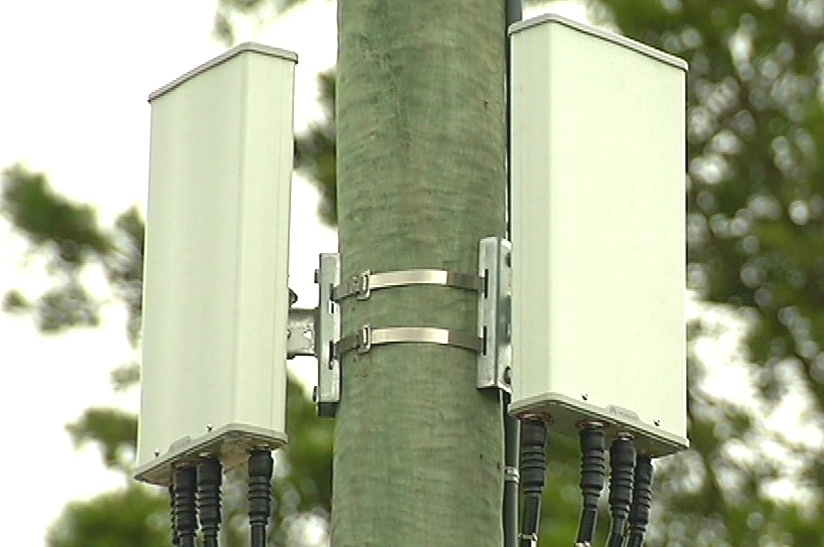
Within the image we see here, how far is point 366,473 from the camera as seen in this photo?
15.2ft

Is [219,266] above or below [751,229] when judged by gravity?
below

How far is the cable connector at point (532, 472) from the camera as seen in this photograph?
4.67 metres

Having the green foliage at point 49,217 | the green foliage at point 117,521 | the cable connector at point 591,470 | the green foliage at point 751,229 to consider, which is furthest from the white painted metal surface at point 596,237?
the green foliage at point 49,217

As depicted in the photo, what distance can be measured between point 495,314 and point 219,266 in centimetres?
53

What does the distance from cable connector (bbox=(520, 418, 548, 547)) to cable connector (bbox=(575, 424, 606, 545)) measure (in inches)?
2.9

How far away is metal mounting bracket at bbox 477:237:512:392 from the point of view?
15.4ft

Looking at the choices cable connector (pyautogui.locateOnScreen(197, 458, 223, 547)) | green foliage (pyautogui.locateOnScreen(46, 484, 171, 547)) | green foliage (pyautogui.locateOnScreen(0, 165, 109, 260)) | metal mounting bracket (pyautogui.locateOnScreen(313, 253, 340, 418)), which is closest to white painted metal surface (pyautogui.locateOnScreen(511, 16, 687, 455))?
metal mounting bracket (pyautogui.locateOnScreen(313, 253, 340, 418))

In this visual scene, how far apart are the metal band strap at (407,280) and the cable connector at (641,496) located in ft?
1.47

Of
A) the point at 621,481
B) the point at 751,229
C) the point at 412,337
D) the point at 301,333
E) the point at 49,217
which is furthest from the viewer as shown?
the point at 49,217

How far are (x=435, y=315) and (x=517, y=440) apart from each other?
15.6 inches

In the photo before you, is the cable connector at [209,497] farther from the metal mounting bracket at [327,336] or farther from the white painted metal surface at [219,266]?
the metal mounting bracket at [327,336]

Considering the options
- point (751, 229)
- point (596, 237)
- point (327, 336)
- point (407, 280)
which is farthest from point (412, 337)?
point (751, 229)

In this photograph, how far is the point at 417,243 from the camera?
15.7ft

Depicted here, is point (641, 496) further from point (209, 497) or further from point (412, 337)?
point (209, 497)
